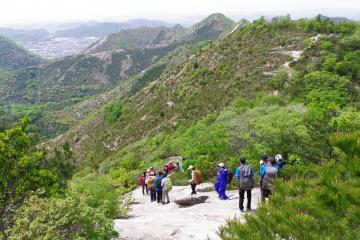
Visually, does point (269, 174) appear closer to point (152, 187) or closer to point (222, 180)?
point (222, 180)

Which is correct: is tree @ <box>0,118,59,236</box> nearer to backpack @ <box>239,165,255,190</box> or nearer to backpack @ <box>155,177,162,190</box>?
backpack @ <box>155,177,162,190</box>

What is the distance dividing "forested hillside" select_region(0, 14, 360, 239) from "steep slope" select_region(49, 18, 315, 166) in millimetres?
212

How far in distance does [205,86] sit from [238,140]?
3533cm

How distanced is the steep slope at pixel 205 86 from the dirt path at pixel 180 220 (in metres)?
30.1

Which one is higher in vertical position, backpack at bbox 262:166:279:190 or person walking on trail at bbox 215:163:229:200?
backpack at bbox 262:166:279:190

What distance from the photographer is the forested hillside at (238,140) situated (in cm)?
762

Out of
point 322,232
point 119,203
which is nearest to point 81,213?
point 119,203

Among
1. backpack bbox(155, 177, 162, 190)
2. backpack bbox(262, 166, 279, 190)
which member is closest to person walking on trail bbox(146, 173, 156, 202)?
backpack bbox(155, 177, 162, 190)

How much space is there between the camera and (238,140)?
24297mm

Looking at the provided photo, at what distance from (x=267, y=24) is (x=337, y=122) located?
49.4 metres

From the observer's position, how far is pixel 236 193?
1920cm

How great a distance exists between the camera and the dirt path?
14192 mm

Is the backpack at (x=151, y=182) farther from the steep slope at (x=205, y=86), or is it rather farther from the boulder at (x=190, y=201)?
the steep slope at (x=205, y=86)

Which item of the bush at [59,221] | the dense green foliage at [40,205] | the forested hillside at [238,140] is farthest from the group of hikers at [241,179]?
the bush at [59,221]
